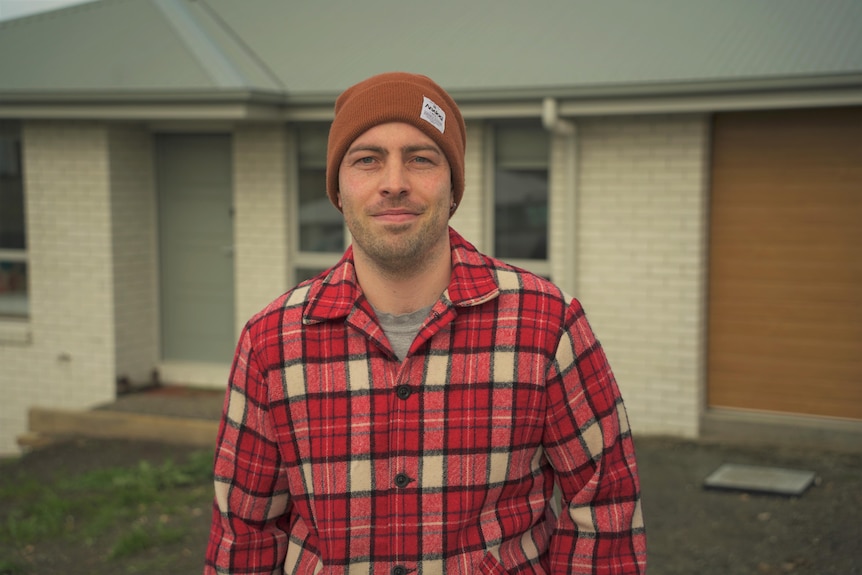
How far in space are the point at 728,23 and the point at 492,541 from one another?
7521mm

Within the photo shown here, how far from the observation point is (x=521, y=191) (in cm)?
937

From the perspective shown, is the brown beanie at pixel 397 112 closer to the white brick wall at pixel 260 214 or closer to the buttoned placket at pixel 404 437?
the buttoned placket at pixel 404 437

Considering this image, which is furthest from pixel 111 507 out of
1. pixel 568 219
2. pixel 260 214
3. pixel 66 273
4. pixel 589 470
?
pixel 589 470

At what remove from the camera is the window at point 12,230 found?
10.6 meters

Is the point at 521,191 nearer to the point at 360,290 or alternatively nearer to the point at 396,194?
the point at 360,290

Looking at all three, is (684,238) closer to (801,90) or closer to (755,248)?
(755,248)

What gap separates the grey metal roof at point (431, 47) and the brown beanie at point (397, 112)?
19.6 feet

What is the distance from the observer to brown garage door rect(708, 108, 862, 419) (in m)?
8.35

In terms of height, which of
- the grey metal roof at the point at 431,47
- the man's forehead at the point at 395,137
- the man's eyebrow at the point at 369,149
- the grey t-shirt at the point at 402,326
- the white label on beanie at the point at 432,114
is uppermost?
the grey metal roof at the point at 431,47

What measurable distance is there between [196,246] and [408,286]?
27.7 ft

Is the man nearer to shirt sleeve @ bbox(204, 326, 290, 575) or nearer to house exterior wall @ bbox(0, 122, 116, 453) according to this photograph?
shirt sleeve @ bbox(204, 326, 290, 575)

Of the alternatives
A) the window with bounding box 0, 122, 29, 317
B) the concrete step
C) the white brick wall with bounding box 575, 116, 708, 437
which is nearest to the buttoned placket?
the white brick wall with bounding box 575, 116, 708, 437

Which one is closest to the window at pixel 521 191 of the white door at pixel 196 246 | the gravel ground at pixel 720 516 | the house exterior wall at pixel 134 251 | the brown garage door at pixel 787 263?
the brown garage door at pixel 787 263

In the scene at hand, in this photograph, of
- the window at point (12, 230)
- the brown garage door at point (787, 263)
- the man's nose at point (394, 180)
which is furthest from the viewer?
→ the window at point (12, 230)
